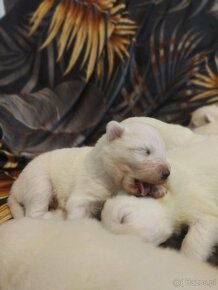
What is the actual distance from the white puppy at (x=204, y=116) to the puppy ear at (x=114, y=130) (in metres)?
0.73

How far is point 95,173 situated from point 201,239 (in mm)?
525

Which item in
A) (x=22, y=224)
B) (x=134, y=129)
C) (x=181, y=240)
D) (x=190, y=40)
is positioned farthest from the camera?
(x=190, y=40)

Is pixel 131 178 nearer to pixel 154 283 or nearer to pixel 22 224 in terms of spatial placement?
pixel 22 224

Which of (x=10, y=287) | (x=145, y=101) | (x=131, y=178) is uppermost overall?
(x=10, y=287)

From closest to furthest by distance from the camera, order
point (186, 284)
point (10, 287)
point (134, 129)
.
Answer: point (186, 284), point (10, 287), point (134, 129)

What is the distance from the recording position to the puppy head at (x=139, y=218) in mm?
1346

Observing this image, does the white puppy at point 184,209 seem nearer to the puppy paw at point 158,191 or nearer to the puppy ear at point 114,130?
the puppy paw at point 158,191

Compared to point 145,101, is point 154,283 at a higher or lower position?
higher

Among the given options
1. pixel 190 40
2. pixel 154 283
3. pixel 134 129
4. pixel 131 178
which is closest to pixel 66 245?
pixel 154 283

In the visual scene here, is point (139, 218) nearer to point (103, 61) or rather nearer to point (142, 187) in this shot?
point (142, 187)

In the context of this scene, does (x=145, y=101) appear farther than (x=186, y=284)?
Yes

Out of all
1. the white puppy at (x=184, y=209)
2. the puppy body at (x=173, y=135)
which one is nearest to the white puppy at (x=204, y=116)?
the puppy body at (x=173, y=135)

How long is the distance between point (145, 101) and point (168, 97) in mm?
133

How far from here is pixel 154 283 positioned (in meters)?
0.96
